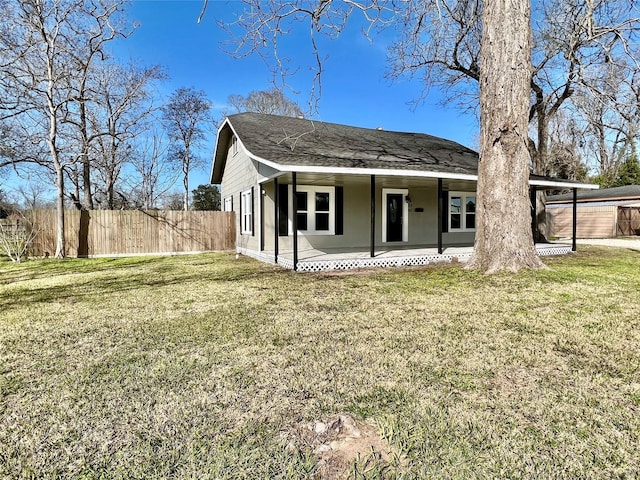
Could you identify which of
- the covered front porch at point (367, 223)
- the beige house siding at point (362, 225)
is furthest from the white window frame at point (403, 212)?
the beige house siding at point (362, 225)

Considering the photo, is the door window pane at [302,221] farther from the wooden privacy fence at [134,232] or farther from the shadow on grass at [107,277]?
the wooden privacy fence at [134,232]

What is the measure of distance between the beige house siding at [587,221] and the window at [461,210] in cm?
1026

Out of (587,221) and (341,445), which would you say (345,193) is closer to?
(341,445)

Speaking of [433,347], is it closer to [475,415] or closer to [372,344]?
[372,344]

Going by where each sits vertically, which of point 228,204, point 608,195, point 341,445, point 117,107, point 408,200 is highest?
point 117,107

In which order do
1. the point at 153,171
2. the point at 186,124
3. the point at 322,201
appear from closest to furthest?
the point at 322,201 → the point at 186,124 → the point at 153,171

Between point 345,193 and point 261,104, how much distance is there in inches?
744

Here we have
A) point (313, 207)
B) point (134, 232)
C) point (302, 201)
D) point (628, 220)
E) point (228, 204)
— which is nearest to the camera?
point (302, 201)

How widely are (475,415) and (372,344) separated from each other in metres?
1.32

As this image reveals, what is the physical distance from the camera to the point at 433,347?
324 centimetres

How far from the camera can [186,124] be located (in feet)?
82.9

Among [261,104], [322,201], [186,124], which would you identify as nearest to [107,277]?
[322,201]

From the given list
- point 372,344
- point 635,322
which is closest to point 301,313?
point 372,344

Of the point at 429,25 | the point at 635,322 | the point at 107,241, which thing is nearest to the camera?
the point at 635,322
